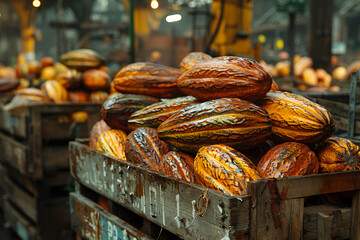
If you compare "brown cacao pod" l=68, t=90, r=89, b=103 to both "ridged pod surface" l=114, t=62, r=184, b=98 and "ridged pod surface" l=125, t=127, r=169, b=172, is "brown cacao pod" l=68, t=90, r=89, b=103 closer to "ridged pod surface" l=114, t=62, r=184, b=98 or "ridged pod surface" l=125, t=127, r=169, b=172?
"ridged pod surface" l=114, t=62, r=184, b=98

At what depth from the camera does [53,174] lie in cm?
388

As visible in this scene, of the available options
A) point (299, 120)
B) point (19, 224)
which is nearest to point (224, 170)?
point (299, 120)

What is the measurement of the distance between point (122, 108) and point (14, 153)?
2175 mm

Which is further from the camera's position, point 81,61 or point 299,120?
point 81,61

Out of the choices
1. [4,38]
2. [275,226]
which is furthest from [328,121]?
[4,38]

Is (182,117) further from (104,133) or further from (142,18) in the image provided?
(142,18)

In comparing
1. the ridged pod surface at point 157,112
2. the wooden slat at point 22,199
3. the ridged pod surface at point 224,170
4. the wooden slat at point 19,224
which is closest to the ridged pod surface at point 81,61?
the wooden slat at point 22,199

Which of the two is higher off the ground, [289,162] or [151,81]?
[151,81]

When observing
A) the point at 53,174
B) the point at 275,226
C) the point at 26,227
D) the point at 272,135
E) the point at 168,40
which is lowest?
the point at 26,227

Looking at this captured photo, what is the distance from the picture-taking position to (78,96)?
4.42 metres

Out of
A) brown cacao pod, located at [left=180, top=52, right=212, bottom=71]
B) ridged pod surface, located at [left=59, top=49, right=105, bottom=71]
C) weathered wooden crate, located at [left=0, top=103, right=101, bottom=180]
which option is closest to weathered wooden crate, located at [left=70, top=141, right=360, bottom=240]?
brown cacao pod, located at [left=180, top=52, right=212, bottom=71]

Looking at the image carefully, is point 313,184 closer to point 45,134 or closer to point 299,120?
point 299,120

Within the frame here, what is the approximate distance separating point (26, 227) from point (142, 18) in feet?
40.9

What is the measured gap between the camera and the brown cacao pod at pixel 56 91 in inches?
169
